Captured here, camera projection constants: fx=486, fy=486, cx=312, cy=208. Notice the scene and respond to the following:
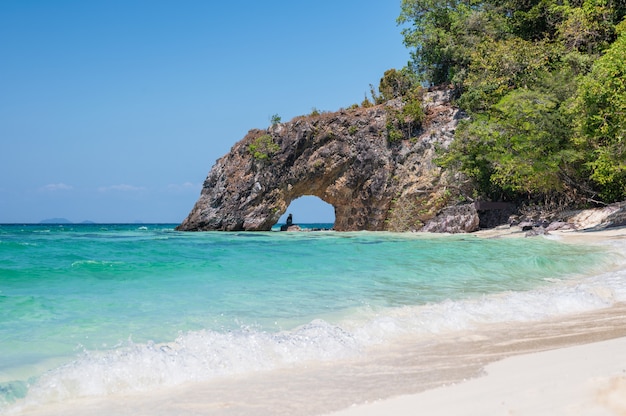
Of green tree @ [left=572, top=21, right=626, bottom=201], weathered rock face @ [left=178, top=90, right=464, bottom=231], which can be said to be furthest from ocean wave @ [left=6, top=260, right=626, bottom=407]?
weathered rock face @ [left=178, top=90, right=464, bottom=231]

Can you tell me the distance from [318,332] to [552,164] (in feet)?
56.7

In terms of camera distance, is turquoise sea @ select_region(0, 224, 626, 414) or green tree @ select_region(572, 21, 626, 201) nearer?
turquoise sea @ select_region(0, 224, 626, 414)

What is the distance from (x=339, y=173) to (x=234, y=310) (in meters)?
25.9

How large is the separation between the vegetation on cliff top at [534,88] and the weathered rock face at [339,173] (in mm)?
2536

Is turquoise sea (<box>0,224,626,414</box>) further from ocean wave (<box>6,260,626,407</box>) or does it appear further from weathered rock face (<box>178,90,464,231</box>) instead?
weathered rock face (<box>178,90,464,231</box>)

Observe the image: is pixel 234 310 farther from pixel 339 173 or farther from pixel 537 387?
pixel 339 173

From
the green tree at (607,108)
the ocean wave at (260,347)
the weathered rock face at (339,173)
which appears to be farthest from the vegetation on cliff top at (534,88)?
the ocean wave at (260,347)

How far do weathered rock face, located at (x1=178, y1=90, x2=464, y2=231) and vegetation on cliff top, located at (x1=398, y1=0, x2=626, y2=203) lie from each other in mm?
2536

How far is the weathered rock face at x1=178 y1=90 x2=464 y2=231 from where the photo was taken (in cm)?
2841

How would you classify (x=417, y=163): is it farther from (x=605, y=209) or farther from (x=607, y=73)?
(x=607, y=73)

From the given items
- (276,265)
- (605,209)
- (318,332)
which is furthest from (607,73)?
(318,332)

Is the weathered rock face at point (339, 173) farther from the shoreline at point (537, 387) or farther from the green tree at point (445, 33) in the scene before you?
the shoreline at point (537, 387)

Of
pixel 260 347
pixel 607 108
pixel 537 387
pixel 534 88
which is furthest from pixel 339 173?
pixel 537 387

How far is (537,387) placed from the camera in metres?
2.54
